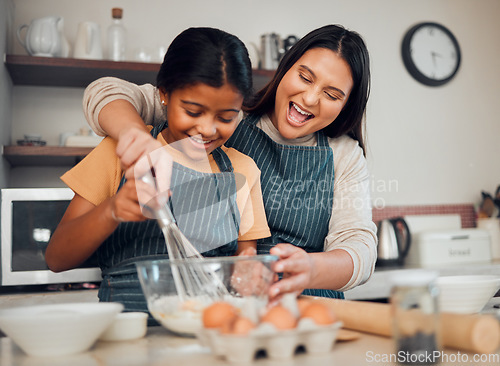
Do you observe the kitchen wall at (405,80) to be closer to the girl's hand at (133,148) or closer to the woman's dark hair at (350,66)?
the woman's dark hair at (350,66)

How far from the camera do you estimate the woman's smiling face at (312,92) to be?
1.35 meters

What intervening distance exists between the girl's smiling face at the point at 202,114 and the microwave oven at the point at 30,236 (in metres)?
1.16

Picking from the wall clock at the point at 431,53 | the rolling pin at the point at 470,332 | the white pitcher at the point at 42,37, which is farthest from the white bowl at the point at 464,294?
Result: the wall clock at the point at 431,53

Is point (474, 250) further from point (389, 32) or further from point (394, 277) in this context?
point (394, 277)

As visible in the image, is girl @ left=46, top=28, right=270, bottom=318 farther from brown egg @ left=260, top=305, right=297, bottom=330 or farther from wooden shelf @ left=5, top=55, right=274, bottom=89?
wooden shelf @ left=5, top=55, right=274, bottom=89

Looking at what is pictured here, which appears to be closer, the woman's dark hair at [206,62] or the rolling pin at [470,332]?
the rolling pin at [470,332]

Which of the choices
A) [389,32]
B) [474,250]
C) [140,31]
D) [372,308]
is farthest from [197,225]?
[389,32]

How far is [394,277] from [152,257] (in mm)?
578

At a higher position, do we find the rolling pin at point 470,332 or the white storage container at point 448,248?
the rolling pin at point 470,332

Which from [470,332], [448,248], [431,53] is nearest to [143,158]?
[470,332]

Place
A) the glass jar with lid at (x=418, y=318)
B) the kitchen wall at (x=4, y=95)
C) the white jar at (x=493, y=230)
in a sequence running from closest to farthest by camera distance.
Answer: the glass jar with lid at (x=418, y=318), the kitchen wall at (x=4, y=95), the white jar at (x=493, y=230)

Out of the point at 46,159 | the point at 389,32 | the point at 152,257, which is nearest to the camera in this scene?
the point at 152,257

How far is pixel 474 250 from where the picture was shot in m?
2.76

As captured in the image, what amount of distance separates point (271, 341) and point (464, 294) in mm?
371
